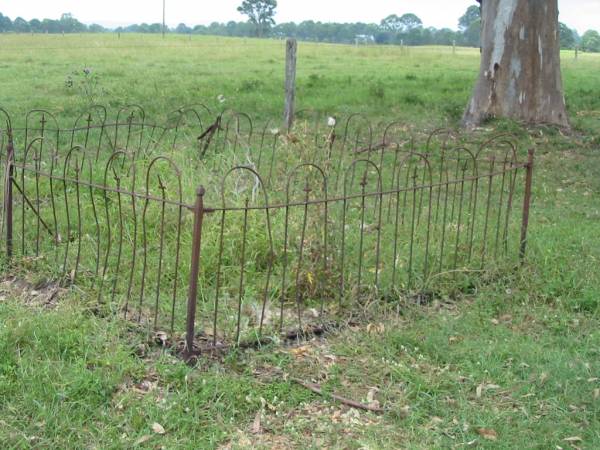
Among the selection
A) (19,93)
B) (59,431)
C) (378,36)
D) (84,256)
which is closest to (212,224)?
(84,256)

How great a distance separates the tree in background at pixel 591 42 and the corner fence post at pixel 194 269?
58321mm

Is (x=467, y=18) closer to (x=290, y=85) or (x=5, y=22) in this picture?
(x=5, y=22)

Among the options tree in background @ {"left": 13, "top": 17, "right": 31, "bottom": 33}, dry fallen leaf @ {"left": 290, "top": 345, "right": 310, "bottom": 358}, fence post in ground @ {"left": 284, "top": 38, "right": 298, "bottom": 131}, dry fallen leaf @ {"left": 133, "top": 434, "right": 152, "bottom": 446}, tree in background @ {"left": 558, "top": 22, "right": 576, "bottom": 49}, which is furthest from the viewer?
tree in background @ {"left": 13, "top": 17, "right": 31, "bottom": 33}

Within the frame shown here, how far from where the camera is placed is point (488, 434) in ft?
12.4

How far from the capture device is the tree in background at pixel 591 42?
202 ft

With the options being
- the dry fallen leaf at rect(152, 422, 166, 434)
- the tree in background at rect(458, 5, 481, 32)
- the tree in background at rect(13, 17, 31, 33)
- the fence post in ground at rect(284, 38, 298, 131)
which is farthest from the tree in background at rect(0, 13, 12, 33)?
the dry fallen leaf at rect(152, 422, 166, 434)

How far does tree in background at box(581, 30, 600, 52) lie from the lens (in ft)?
202

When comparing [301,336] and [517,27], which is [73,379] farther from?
[517,27]

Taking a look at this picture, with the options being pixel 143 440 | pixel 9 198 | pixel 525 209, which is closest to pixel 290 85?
pixel 525 209

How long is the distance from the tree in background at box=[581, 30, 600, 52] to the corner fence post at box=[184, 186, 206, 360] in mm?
58321

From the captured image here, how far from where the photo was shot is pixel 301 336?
15.5 feet

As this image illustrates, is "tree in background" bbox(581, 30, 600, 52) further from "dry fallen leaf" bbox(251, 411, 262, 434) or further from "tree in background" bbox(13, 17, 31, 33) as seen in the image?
"dry fallen leaf" bbox(251, 411, 262, 434)

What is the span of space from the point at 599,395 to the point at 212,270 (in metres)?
2.63

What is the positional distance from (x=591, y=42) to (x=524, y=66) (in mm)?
61210
